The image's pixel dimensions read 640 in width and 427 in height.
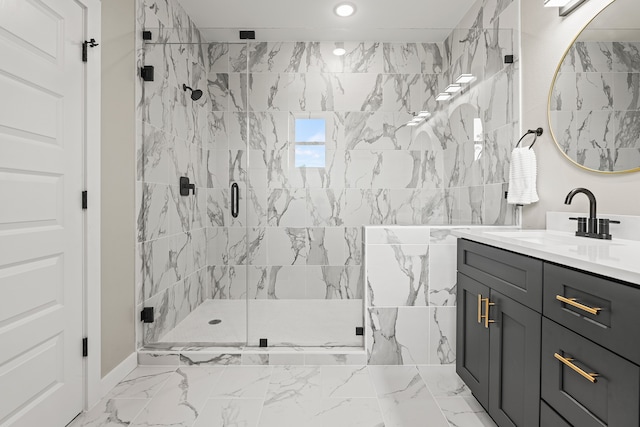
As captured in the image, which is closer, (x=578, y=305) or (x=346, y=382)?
(x=578, y=305)

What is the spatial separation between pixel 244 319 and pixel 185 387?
0.75 meters

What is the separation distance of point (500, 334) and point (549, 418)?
1.20 ft

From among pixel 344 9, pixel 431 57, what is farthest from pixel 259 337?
pixel 431 57

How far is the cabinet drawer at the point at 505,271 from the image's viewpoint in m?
1.28

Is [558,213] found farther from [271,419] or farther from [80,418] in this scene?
[80,418]

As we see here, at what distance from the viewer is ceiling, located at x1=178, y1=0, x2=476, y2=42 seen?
2855 millimetres

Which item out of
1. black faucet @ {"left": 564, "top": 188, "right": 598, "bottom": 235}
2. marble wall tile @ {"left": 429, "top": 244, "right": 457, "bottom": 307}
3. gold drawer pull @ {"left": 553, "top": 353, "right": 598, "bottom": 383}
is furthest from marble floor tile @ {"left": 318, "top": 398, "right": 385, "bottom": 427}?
black faucet @ {"left": 564, "top": 188, "right": 598, "bottom": 235}

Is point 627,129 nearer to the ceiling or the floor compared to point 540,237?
nearer to the ceiling

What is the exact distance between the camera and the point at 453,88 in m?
3.07

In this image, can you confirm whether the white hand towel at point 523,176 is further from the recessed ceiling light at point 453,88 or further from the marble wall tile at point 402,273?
the recessed ceiling light at point 453,88

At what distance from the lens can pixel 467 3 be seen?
2.88 metres

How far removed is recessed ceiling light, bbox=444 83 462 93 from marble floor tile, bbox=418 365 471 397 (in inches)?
85.4

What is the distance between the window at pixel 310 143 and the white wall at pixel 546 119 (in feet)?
5.26

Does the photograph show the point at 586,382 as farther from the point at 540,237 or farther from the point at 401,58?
the point at 401,58
